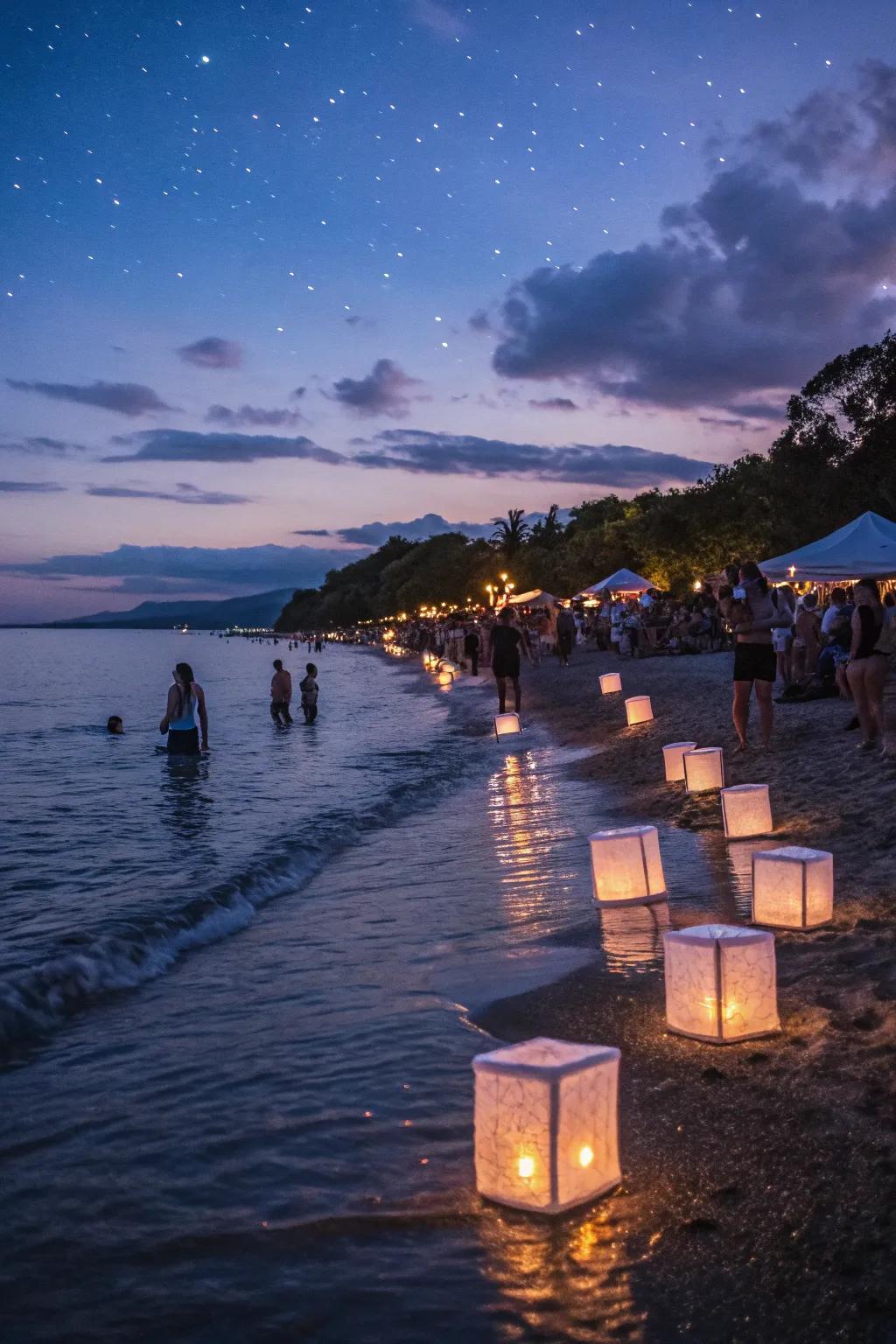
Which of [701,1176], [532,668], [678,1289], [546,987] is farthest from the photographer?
[532,668]

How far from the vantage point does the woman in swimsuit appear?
1012 centimetres

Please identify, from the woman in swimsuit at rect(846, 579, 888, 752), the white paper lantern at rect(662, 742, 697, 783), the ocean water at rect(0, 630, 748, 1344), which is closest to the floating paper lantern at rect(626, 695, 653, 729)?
the ocean water at rect(0, 630, 748, 1344)

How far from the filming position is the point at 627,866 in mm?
6492

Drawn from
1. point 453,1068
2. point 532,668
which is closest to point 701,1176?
point 453,1068

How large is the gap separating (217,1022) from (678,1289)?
10.2ft

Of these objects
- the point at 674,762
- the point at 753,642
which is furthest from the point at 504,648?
the point at 753,642

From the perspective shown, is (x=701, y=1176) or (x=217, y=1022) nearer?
(x=701, y=1176)

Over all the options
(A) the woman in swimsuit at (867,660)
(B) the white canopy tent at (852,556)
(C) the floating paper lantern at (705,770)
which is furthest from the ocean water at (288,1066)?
(B) the white canopy tent at (852,556)

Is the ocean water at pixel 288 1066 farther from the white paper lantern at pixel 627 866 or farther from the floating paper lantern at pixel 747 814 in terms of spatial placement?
the floating paper lantern at pixel 747 814

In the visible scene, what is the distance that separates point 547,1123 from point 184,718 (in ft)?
48.1

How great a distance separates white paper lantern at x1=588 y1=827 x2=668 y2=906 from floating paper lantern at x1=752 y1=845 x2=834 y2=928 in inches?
34.2

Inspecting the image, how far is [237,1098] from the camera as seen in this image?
431 centimetres

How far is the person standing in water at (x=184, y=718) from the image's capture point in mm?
16259

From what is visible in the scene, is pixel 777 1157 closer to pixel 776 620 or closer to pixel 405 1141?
pixel 405 1141
